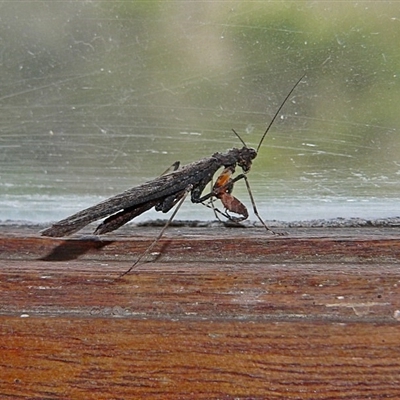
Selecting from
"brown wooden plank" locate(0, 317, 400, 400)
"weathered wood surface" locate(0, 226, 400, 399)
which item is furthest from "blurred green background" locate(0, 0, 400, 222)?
"brown wooden plank" locate(0, 317, 400, 400)

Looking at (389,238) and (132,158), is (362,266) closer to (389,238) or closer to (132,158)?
(389,238)

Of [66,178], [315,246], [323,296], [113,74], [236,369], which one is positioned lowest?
[236,369]

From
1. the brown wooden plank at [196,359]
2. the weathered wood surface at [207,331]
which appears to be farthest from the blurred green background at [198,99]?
the brown wooden plank at [196,359]

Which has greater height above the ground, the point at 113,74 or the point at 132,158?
the point at 113,74

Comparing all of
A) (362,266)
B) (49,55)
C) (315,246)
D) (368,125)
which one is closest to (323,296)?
(362,266)

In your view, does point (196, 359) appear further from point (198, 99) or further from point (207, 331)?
point (198, 99)

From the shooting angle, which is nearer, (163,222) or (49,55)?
(163,222)

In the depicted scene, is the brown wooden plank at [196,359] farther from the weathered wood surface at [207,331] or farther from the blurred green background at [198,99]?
the blurred green background at [198,99]
